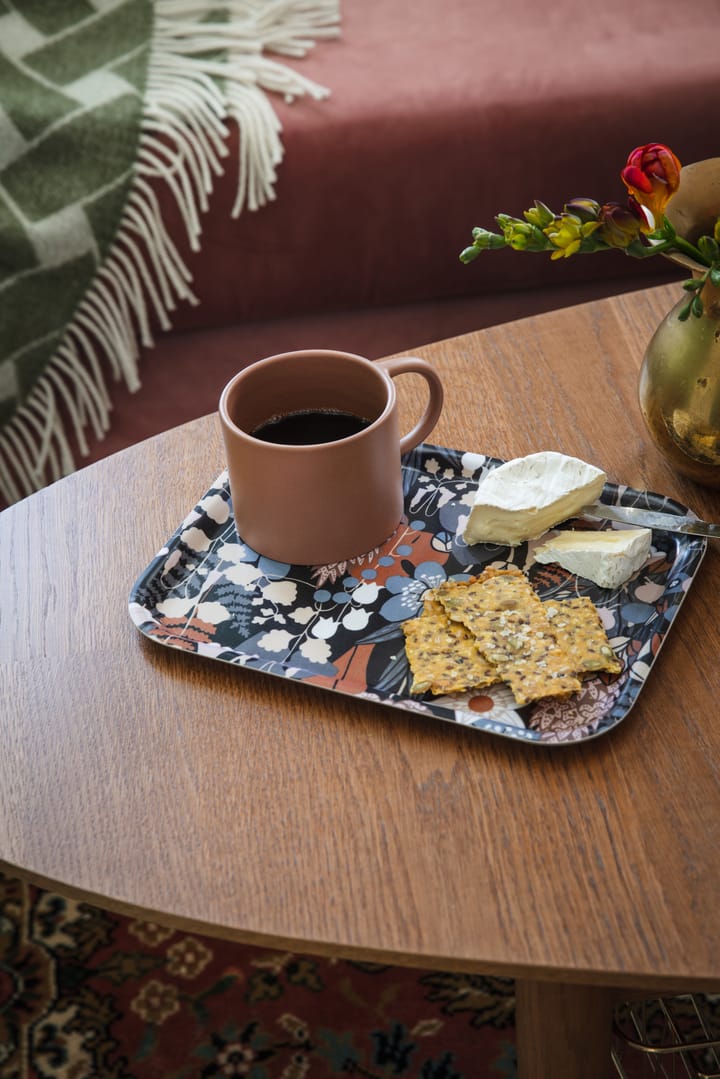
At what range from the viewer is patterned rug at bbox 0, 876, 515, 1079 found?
0.97 meters

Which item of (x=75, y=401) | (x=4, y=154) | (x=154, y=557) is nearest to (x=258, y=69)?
(x=4, y=154)

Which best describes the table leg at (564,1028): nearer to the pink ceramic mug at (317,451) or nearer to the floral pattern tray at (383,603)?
the floral pattern tray at (383,603)

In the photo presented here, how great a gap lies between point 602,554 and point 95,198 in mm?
1027

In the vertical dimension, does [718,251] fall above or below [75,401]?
above

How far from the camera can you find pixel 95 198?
141 centimetres

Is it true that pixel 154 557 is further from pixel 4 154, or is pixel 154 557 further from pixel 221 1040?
pixel 4 154

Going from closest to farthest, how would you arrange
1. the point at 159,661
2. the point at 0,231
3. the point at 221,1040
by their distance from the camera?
the point at 159,661 < the point at 221,1040 < the point at 0,231

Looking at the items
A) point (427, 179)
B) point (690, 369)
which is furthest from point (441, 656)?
point (427, 179)

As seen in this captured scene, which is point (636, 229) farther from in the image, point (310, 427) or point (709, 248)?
point (310, 427)

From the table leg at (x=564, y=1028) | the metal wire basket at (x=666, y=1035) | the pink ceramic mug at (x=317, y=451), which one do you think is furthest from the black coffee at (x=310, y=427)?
the metal wire basket at (x=666, y=1035)

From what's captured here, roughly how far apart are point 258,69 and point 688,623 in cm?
118

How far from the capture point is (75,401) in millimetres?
1479

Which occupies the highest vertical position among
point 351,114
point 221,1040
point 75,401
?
point 351,114

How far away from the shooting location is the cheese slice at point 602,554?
25.1 inches
